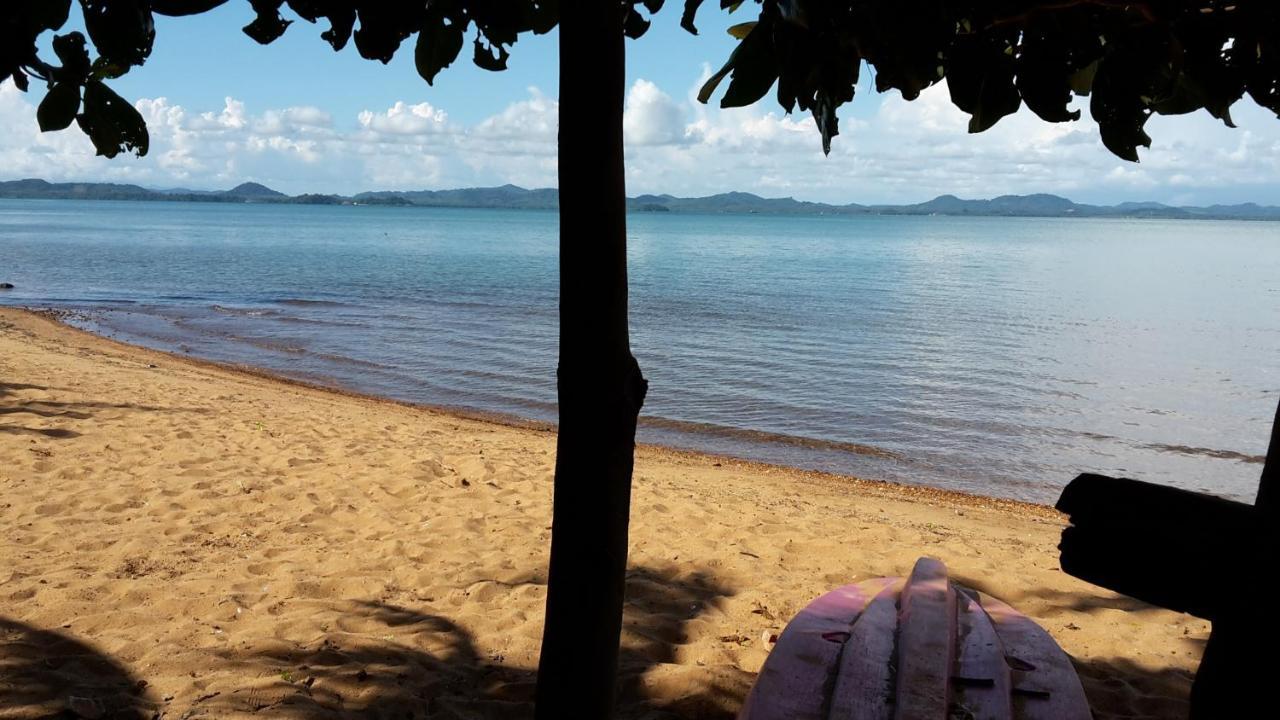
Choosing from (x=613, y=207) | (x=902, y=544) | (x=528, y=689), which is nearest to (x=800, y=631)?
(x=528, y=689)

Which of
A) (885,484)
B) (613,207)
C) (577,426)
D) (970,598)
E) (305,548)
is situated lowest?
(885,484)

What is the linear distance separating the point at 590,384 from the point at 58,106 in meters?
1.07

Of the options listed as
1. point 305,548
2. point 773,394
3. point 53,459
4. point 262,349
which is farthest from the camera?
point 262,349

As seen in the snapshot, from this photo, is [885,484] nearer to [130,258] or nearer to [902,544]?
[902,544]

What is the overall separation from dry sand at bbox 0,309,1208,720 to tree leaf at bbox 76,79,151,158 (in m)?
2.35

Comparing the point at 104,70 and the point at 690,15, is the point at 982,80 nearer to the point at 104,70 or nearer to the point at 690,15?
the point at 690,15

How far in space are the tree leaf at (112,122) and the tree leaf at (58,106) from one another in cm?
2

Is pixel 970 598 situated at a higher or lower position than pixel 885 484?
higher

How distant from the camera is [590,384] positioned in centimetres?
191

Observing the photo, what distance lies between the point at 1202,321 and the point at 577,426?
102 ft

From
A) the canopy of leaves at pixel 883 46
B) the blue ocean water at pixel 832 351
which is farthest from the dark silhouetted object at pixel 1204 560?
the blue ocean water at pixel 832 351

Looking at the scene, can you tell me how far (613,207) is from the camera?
6.07ft

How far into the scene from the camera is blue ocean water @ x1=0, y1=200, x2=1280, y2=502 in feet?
41.5

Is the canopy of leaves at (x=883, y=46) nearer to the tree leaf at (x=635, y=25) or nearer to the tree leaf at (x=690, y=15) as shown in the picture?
the tree leaf at (x=690, y=15)
